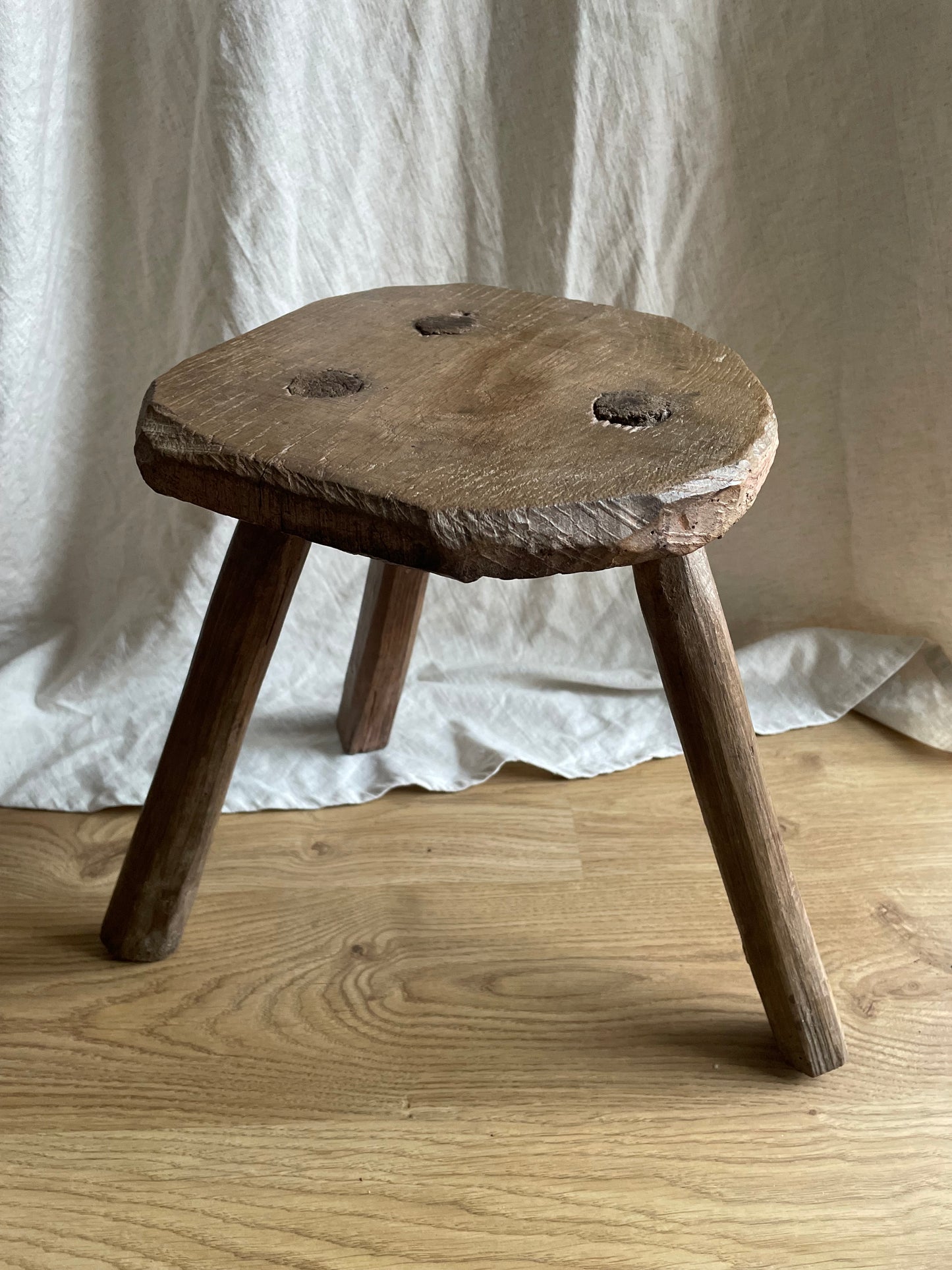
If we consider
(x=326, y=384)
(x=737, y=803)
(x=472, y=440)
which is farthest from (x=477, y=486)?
(x=737, y=803)

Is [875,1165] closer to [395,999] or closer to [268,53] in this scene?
[395,999]

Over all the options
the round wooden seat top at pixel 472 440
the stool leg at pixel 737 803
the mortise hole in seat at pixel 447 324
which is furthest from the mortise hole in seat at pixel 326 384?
the stool leg at pixel 737 803

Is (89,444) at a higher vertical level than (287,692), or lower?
higher

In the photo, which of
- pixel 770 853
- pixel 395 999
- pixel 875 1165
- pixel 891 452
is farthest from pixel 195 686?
pixel 891 452

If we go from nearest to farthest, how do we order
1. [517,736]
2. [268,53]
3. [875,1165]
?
[875,1165] < [268,53] < [517,736]

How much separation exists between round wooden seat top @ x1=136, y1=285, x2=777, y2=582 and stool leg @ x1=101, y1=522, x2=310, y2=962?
0.11 meters

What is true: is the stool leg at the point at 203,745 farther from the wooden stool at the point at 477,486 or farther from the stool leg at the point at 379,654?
the stool leg at the point at 379,654

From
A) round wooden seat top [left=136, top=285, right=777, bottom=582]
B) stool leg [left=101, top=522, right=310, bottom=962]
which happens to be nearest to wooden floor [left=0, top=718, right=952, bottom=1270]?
stool leg [left=101, top=522, right=310, bottom=962]

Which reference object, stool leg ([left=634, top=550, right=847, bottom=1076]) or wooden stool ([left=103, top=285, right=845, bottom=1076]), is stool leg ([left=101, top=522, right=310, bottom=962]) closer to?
wooden stool ([left=103, top=285, right=845, bottom=1076])

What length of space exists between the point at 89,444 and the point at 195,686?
498 mm

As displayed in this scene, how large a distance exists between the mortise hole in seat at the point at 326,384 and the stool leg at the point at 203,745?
0.31ft

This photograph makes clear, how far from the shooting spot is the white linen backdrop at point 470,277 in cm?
110

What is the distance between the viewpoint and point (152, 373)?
1.21 m

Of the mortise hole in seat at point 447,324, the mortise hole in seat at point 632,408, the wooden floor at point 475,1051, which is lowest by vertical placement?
the wooden floor at point 475,1051
